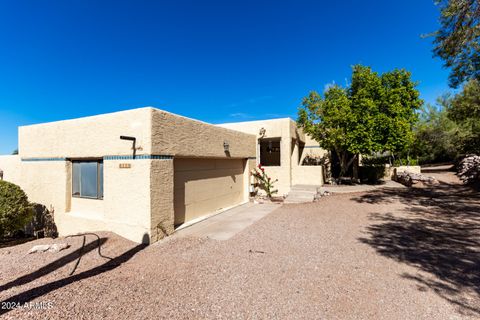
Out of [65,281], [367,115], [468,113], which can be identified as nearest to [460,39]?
[367,115]

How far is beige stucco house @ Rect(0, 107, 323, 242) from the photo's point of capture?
225 inches

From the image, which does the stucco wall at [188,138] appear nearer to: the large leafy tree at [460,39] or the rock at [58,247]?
the rock at [58,247]

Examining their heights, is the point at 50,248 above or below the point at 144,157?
below

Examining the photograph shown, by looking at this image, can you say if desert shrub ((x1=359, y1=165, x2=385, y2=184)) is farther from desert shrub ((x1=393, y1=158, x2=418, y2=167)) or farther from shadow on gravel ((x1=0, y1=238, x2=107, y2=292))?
shadow on gravel ((x1=0, y1=238, x2=107, y2=292))

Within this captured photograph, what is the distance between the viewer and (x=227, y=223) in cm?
738

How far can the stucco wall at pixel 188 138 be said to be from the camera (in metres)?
5.85

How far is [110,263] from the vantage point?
4.59 meters

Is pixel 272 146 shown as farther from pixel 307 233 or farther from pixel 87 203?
pixel 87 203

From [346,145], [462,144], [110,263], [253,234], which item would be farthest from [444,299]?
[462,144]

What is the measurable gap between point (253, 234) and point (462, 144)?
83.6ft

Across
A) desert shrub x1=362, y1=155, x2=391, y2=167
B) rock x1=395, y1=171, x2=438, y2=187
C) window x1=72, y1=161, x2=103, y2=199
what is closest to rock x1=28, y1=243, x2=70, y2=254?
window x1=72, y1=161, x2=103, y2=199

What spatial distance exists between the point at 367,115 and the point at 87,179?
14192 mm

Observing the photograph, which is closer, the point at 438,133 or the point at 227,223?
the point at 227,223

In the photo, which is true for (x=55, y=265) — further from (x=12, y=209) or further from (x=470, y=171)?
(x=470, y=171)
